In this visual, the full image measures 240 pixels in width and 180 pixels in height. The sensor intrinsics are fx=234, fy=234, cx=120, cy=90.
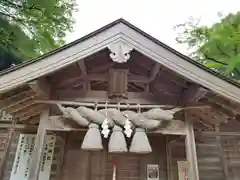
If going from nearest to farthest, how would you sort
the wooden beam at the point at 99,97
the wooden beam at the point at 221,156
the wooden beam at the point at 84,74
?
the wooden beam at the point at 84,74 → the wooden beam at the point at 99,97 → the wooden beam at the point at 221,156

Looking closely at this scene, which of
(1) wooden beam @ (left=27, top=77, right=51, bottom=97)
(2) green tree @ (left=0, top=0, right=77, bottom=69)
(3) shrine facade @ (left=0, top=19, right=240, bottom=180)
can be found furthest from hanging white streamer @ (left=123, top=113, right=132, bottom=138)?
(2) green tree @ (left=0, top=0, right=77, bottom=69)

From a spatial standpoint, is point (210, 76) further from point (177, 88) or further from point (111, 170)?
point (111, 170)

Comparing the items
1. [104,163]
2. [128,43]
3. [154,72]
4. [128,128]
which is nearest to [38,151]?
[128,128]

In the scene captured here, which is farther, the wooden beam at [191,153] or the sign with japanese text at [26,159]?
the sign with japanese text at [26,159]

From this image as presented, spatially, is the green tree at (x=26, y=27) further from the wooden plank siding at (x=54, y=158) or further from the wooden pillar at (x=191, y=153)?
the wooden pillar at (x=191, y=153)

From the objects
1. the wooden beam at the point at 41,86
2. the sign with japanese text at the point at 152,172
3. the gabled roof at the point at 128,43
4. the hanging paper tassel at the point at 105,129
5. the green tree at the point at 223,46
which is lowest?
the sign with japanese text at the point at 152,172

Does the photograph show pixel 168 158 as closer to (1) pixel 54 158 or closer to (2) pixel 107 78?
(2) pixel 107 78

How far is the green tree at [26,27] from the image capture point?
7308 mm

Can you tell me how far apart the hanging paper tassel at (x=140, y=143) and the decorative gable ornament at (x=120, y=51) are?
1.24 metres

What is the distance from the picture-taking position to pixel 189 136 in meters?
4.15

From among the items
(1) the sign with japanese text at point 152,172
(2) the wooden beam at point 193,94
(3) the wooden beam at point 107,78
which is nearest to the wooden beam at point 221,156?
(1) the sign with japanese text at point 152,172

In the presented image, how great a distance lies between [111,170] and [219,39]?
16.1ft

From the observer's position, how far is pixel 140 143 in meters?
3.78

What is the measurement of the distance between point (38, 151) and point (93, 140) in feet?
3.21
